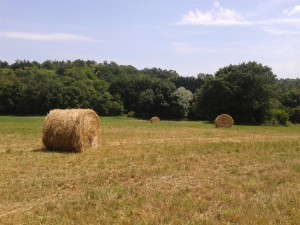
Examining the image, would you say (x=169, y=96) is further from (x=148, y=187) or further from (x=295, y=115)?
(x=148, y=187)

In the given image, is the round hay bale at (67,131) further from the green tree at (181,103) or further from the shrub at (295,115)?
the shrub at (295,115)

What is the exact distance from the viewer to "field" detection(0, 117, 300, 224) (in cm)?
685

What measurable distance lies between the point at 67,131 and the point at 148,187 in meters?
6.82

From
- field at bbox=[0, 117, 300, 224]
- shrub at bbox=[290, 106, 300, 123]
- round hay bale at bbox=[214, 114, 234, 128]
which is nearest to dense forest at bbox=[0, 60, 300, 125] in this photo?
shrub at bbox=[290, 106, 300, 123]

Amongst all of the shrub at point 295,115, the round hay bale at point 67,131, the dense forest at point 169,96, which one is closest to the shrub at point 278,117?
the dense forest at point 169,96

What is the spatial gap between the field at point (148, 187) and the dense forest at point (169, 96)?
44722 mm

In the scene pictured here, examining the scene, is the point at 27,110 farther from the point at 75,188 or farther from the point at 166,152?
the point at 75,188

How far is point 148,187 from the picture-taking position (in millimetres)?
8812

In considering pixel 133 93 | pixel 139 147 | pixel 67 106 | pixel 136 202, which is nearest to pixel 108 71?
pixel 133 93

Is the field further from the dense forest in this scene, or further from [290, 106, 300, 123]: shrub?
[290, 106, 300, 123]: shrub

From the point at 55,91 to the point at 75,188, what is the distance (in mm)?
67963

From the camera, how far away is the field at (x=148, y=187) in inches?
270

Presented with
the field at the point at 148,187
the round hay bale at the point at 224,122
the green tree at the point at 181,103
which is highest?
the green tree at the point at 181,103

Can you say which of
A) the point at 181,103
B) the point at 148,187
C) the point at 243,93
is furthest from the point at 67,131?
the point at 181,103
